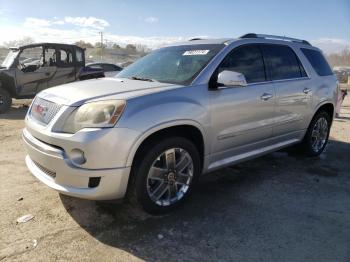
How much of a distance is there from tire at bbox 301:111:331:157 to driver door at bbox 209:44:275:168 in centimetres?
130

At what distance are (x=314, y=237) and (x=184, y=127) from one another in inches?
63.4

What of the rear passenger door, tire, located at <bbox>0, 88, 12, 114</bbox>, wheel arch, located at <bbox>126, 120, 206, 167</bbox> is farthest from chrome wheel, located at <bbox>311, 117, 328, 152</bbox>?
tire, located at <bbox>0, 88, 12, 114</bbox>

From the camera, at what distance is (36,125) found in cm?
373

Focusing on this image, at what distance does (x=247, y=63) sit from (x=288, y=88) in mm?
830

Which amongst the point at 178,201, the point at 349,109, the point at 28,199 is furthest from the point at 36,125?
the point at 349,109

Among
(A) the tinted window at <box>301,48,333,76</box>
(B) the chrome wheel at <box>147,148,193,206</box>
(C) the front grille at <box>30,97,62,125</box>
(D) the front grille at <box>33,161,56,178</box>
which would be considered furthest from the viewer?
(A) the tinted window at <box>301,48,333,76</box>

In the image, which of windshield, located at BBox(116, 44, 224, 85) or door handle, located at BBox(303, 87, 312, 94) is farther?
door handle, located at BBox(303, 87, 312, 94)

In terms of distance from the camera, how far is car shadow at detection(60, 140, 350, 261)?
324 centimetres

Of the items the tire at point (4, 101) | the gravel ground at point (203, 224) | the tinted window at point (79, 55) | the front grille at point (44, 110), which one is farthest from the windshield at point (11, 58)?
the front grille at point (44, 110)

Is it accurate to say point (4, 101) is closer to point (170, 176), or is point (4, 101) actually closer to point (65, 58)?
point (65, 58)

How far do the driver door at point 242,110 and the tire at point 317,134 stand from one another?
130 centimetres

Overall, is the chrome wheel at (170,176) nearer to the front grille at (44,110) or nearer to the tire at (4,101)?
the front grille at (44,110)

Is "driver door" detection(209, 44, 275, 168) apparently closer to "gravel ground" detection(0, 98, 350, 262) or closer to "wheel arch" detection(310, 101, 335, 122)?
"gravel ground" detection(0, 98, 350, 262)

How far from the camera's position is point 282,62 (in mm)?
5223
